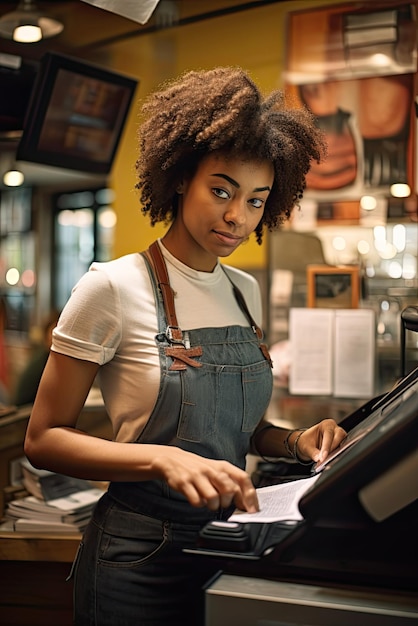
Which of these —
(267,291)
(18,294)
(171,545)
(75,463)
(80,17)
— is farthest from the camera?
(18,294)

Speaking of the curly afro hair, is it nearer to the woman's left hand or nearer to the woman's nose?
the woman's nose

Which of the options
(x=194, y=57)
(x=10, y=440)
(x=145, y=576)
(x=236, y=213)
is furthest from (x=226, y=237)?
(x=194, y=57)

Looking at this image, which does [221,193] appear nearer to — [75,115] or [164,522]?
[164,522]

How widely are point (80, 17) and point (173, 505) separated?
3544 mm

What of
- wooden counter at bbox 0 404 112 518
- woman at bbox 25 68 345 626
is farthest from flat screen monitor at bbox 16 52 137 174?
woman at bbox 25 68 345 626

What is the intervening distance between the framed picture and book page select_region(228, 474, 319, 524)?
2054mm

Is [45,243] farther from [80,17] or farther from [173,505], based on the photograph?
[173,505]

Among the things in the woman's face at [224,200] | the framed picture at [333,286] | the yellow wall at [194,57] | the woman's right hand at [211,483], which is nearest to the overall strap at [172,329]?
the woman's face at [224,200]

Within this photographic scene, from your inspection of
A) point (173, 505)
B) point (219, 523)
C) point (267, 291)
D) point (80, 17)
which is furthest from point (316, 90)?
point (219, 523)

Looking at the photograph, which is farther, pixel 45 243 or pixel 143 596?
pixel 45 243

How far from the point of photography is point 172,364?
60.6 inches

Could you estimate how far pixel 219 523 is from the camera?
1147mm

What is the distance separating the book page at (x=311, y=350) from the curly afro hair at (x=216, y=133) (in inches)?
63.5

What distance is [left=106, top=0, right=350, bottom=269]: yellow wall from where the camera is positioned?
3.68 m
